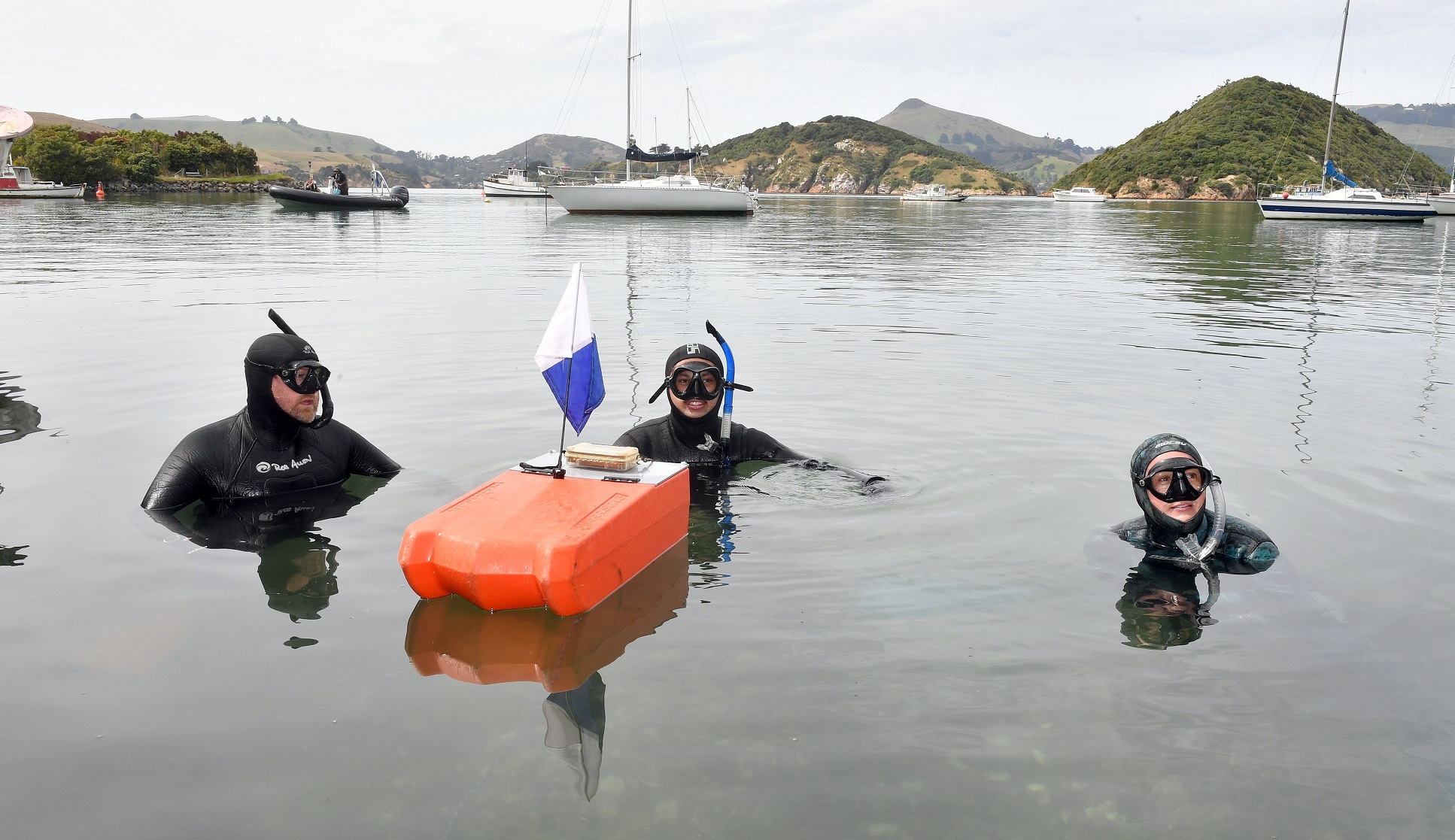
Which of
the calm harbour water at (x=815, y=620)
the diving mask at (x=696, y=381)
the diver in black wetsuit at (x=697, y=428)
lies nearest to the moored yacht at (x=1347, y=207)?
the calm harbour water at (x=815, y=620)

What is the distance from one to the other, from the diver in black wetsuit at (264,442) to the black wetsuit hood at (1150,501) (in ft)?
16.7

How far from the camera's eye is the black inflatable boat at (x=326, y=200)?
168 feet

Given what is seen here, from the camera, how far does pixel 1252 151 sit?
345 feet

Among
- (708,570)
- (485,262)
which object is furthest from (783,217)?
(708,570)

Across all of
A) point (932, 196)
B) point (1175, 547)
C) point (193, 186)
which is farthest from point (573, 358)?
point (932, 196)

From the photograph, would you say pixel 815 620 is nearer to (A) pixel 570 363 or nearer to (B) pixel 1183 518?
(A) pixel 570 363

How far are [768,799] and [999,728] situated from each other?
1128mm

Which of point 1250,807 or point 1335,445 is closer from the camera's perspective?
point 1250,807

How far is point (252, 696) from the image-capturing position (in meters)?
4.30

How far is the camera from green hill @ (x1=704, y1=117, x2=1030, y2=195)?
18125 centimetres

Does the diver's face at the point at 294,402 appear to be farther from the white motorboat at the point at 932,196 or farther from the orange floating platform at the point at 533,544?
the white motorboat at the point at 932,196

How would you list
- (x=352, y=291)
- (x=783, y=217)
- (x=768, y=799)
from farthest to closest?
(x=783, y=217), (x=352, y=291), (x=768, y=799)

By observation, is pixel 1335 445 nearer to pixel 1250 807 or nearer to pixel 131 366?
pixel 1250 807

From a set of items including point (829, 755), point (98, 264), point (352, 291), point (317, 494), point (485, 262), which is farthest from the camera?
point (485, 262)
